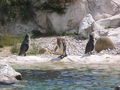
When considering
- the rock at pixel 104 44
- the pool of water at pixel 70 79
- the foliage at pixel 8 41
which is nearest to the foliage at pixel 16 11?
the foliage at pixel 8 41

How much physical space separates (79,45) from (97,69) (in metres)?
7.00

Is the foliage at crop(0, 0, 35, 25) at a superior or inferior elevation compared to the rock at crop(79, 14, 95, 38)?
superior

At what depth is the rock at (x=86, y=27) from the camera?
28164mm

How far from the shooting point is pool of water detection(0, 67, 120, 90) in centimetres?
1487

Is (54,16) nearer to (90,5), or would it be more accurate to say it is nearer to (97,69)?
(90,5)

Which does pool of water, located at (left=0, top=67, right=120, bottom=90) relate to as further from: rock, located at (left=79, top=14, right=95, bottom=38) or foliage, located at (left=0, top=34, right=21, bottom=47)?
rock, located at (left=79, top=14, right=95, bottom=38)

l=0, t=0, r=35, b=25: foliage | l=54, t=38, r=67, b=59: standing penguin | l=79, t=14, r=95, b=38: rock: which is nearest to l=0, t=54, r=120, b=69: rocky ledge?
l=54, t=38, r=67, b=59: standing penguin

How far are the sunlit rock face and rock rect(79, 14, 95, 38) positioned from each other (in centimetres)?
215

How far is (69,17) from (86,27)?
3.31 m

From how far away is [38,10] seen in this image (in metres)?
31.7

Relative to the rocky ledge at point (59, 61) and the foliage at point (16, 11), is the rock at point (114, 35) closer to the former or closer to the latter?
the rocky ledge at point (59, 61)

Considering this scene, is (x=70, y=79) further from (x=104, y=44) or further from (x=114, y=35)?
(x=114, y=35)

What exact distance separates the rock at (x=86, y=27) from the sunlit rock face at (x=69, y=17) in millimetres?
2147

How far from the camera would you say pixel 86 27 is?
28.2 meters
